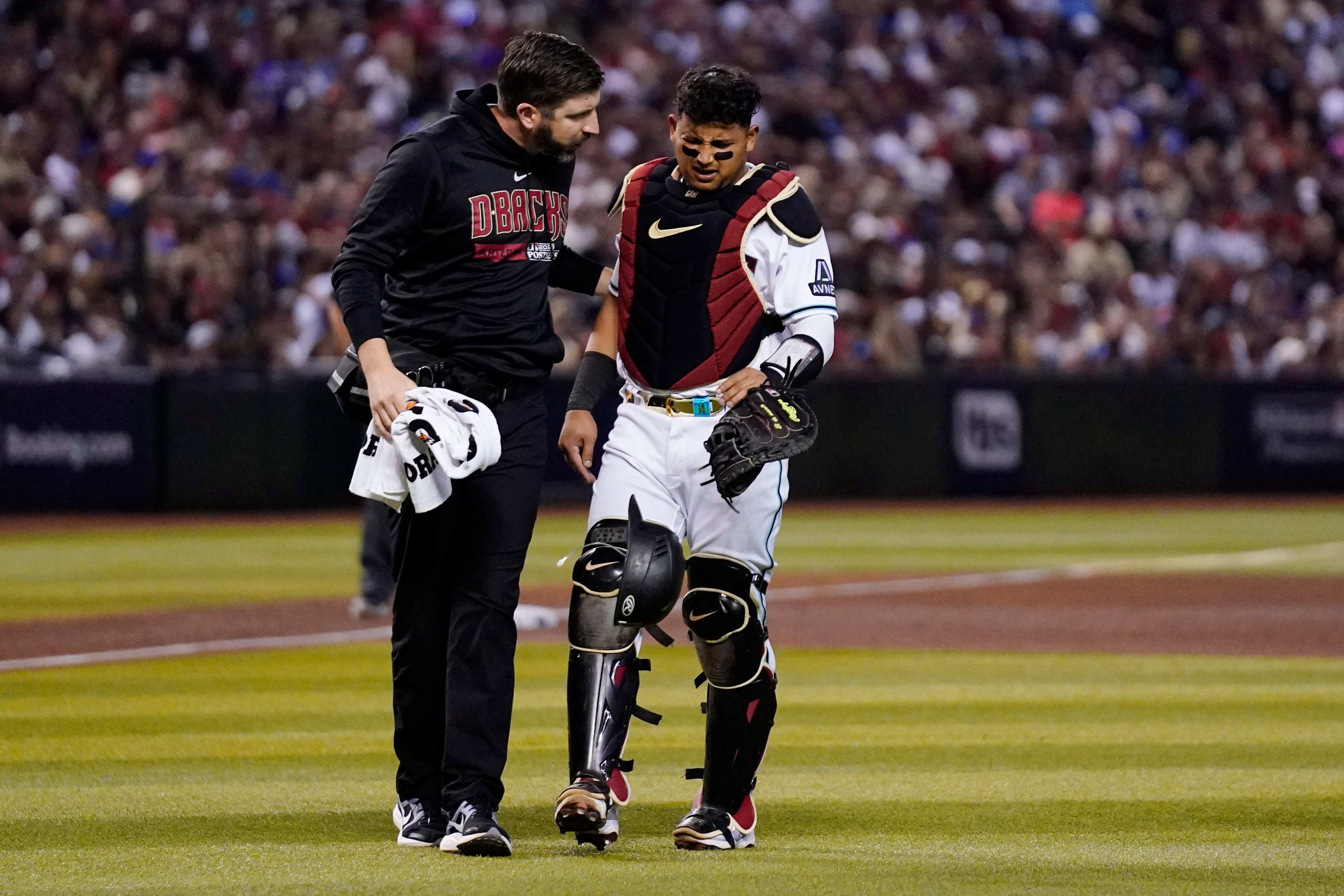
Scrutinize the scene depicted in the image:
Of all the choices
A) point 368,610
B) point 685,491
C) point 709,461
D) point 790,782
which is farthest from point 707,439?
point 368,610

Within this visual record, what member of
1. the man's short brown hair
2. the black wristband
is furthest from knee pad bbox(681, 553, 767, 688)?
the man's short brown hair

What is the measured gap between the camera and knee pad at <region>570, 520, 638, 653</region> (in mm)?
5172

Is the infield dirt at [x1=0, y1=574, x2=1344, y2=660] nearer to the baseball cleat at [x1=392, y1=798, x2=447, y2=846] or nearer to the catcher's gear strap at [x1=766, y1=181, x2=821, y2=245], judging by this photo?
the baseball cleat at [x1=392, y1=798, x2=447, y2=846]

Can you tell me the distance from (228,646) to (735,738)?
17.2 ft

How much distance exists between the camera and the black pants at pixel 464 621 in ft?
16.7

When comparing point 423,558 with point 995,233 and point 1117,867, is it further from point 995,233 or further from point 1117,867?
point 995,233

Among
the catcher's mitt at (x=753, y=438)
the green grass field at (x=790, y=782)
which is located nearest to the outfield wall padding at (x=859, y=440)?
the green grass field at (x=790, y=782)

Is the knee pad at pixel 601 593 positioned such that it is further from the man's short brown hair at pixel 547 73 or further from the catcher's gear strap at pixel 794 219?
the man's short brown hair at pixel 547 73

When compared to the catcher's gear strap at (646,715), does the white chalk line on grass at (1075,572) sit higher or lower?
lower

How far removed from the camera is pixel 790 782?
247 inches

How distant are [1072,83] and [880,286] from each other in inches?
224

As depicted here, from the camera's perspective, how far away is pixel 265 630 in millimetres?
10562

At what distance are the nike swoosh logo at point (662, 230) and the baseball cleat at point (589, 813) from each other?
4.74 feet

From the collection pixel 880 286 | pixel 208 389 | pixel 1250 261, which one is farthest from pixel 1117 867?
pixel 1250 261
